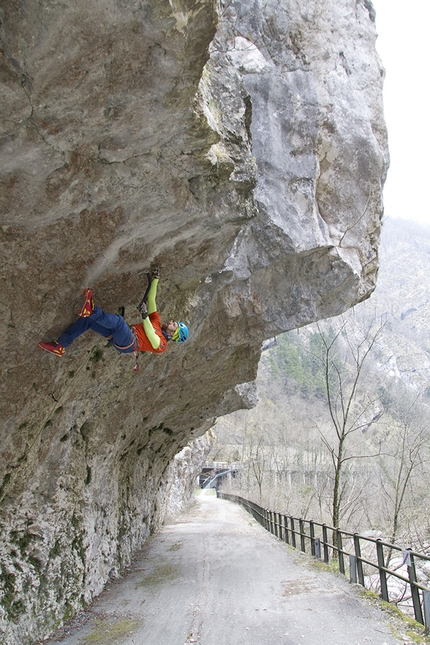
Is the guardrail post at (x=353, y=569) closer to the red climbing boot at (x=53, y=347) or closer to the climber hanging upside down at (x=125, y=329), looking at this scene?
the climber hanging upside down at (x=125, y=329)

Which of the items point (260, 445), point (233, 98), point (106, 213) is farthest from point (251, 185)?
point (260, 445)

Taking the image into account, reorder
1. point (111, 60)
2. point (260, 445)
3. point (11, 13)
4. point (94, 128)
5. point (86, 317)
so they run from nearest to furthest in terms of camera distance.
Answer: point (11, 13)
point (111, 60)
point (94, 128)
point (86, 317)
point (260, 445)

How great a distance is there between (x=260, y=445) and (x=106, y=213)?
3944 cm

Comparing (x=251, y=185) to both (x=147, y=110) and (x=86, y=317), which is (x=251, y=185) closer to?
(x=147, y=110)

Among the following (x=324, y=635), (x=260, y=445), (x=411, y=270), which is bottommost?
(x=324, y=635)

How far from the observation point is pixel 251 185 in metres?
4.99

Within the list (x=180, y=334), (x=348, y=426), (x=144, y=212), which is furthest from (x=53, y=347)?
(x=348, y=426)

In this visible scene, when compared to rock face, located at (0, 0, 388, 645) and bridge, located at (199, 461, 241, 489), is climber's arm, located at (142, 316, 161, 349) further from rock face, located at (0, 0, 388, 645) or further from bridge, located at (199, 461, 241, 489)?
bridge, located at (199, 461, 241, 489)

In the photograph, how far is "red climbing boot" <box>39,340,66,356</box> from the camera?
183 inches

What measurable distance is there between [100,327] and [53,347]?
0.51 metres

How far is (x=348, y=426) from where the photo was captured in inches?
1433

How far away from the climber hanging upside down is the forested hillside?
25.1 ft

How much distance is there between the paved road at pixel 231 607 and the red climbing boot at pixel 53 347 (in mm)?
3619

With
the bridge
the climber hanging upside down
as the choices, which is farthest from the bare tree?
the bridge
